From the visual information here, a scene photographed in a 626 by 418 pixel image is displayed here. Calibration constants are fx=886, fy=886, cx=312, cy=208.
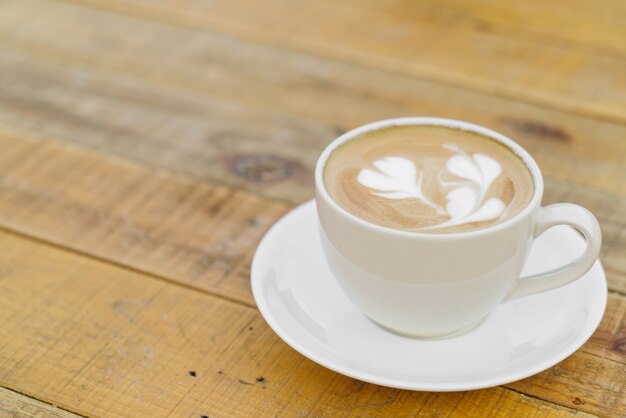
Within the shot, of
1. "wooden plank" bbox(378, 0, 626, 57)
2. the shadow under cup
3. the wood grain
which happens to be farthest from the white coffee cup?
"wooden plank" bbox(378, 0, 626, 57)

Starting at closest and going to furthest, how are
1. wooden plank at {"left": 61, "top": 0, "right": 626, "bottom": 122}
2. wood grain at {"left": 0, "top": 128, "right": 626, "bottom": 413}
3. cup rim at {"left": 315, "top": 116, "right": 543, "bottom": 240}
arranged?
cup rim at {"left": 315, "top": 116, "right": 543, "bottom": 240} < wood grain at {"left": 0, "top": 128, "right": 626, "bottom": 413} < wooden plank at {"left": 61, "top": 0, "right": 626, "bottom": 122}

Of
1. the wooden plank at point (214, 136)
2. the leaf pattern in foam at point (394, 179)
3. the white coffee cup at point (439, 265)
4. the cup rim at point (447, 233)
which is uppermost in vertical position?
the cup rim at point (447, 233)

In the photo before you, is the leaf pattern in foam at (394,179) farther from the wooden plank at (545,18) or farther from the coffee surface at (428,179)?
the wooden plank at (545,18)

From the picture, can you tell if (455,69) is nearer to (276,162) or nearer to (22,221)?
(276,162)

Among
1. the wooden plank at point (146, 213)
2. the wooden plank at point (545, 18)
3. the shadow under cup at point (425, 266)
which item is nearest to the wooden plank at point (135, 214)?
the wooden plank at point (146, 213)

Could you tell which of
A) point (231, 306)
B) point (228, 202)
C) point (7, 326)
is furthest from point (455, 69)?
point (7, 326)

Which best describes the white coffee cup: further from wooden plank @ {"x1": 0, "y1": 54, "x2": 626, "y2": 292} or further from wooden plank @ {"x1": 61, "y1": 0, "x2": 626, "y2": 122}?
wooden plank @ {"x1": 61, "y1": 0, "x2": 626, "y2": 122}
